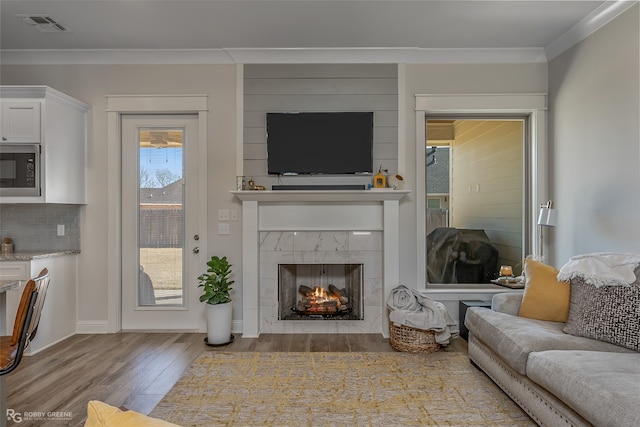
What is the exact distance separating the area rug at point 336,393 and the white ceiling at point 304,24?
9.16 feet

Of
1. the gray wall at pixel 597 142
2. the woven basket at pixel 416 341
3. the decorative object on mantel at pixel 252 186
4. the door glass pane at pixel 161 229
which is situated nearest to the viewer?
the gray wall at pixel 597 142

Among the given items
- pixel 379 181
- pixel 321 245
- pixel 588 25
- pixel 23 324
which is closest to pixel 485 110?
pixel 588 25

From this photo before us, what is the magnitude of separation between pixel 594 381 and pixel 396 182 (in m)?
2.46

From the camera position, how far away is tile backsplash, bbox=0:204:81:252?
384 cm

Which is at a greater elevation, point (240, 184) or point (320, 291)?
point (240, 184)

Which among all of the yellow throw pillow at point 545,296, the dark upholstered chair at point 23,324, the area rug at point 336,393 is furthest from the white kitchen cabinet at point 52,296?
the yellow throw pillow at point 545,296

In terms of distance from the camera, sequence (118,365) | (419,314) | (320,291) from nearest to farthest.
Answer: (118,365)
(419,314)
(320,291)

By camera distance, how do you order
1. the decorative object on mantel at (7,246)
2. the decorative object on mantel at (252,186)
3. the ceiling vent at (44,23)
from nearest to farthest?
the ceiling vent at (44,23) < the decorative object on mantel at (7,246) < the decorative object on mantel at (252,186)

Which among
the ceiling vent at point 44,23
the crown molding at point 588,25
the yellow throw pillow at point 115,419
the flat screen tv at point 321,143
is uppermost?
the ceiling vent at point 44,23

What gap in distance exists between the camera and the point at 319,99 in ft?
12.9

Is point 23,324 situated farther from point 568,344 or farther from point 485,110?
point 485,110

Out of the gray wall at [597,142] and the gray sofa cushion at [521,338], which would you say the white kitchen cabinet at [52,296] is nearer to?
the gray sofa cushion at [521,338]

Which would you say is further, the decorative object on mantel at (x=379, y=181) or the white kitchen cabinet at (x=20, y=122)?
the decorative object on mantel at (x=379, y=181)

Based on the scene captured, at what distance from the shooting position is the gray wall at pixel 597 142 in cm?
278
